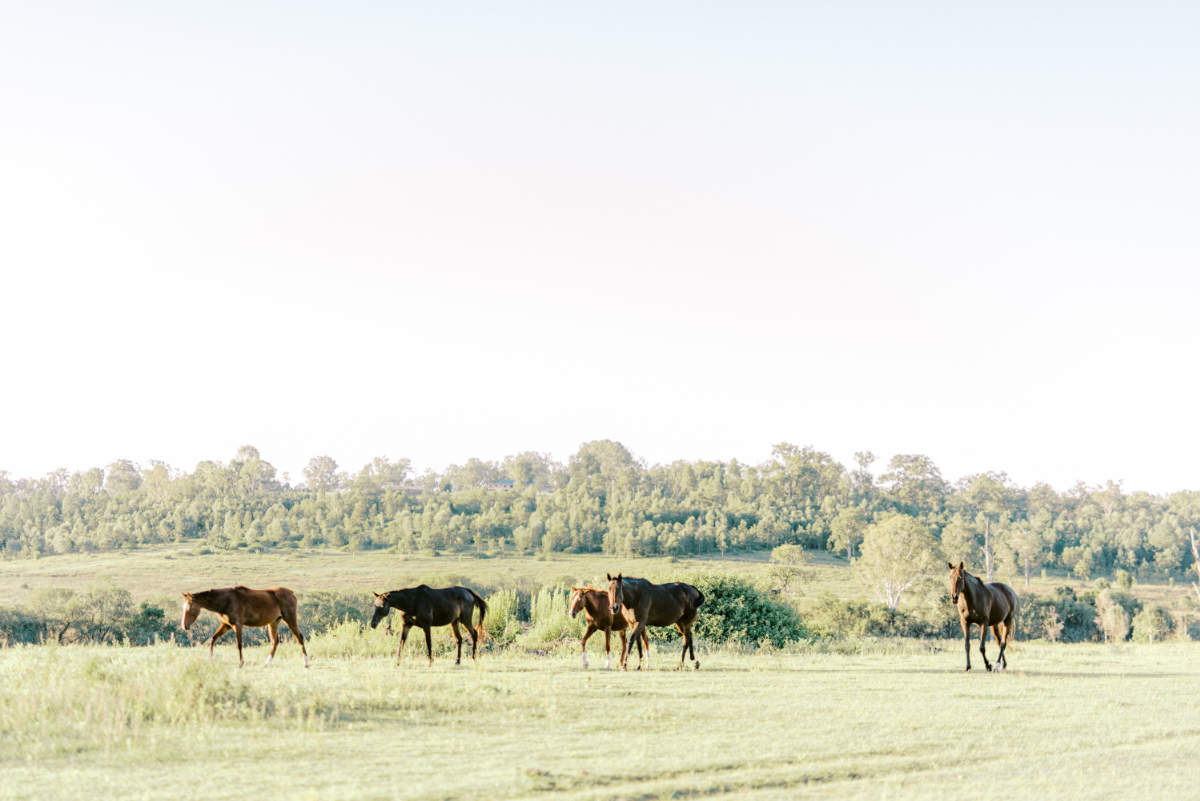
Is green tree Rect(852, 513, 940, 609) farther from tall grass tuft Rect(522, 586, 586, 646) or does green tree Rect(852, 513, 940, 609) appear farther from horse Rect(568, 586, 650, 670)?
horse Rect(568, 586, 650, 670)

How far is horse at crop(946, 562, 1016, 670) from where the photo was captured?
1772cm

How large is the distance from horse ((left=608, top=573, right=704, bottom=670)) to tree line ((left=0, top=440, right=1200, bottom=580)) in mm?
58314

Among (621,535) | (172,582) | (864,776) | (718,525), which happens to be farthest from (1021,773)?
(718,525)

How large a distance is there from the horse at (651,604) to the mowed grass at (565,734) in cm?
123

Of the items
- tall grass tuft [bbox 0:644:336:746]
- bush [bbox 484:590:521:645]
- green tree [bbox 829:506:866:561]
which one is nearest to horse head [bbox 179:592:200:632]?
tall grass tuft [bbox 0:644:336:746]

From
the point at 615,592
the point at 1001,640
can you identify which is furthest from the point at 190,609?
the point at 1001,640

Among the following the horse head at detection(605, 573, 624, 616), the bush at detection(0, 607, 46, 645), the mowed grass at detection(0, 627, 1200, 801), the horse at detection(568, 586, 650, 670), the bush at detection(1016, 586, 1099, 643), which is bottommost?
the bush at detection(1016, 586, 1099, 643)

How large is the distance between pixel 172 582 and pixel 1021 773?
60763mm

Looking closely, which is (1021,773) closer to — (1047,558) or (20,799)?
(20,799)

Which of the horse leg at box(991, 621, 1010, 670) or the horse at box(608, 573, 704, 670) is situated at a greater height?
the horse at box(608, 573, 704, 670)

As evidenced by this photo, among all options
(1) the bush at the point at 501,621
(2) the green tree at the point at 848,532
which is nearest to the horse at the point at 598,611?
(1) the bush at the point at 501,621

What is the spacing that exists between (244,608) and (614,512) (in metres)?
92.1

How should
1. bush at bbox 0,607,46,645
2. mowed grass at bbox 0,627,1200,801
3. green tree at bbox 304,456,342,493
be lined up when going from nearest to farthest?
mowed grass at bbox 0,627,1200,801 < bush at bbox 0,607,46,645 < green tree at bbox 304,456,342,493

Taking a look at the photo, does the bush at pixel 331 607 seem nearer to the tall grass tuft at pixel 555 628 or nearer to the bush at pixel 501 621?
the bush at pixel 501 621
